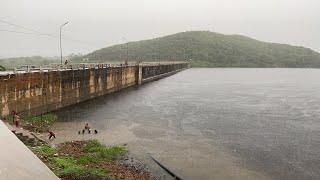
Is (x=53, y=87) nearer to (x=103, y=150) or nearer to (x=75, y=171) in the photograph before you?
(x=103, y=150)

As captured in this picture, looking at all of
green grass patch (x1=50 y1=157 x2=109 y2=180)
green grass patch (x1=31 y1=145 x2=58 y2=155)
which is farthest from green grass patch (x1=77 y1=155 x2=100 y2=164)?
green grass patch (x1=31 y1=145 x2=58 y2=155)

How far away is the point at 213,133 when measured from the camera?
1439 inches

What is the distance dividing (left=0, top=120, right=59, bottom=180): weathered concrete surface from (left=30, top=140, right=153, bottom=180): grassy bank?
361cm

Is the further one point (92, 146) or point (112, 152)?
point (92, 146)

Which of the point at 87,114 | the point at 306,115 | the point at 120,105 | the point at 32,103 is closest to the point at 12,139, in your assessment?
the point at 32,103

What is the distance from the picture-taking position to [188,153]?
94.5ft

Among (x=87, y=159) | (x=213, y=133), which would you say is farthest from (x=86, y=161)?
(x=213, y=133)

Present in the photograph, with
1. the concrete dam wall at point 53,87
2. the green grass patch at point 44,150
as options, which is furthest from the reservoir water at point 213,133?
the green grass patch at point 44,150

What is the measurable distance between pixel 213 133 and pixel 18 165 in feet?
81.8

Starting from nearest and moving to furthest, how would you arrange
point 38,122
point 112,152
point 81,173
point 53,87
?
point 81,173 → point 112,152 → point 38,122 → point 53,87

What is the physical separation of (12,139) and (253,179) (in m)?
15.6

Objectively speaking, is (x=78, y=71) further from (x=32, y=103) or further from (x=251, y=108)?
(x=251, y=108)

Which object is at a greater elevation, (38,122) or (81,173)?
(81,173)

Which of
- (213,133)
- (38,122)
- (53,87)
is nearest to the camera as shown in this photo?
(213,133)
